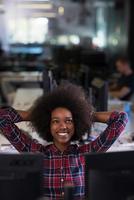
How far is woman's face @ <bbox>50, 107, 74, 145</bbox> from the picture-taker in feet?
7.06

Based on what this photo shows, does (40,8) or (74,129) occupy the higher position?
(40,8)

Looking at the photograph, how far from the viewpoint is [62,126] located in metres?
2.15

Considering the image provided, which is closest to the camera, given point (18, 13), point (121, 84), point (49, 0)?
point (121, 84)

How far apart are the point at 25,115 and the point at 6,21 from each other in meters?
6.77

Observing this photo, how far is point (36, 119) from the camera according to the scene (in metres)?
2.29

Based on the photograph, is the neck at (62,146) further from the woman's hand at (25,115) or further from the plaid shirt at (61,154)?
the woman's hand at (25,115)

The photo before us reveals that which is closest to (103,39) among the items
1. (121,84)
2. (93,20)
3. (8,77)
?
(93,20)

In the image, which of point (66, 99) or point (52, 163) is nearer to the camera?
point (52, 163)

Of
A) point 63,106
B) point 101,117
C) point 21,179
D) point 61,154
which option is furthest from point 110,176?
point 101,117

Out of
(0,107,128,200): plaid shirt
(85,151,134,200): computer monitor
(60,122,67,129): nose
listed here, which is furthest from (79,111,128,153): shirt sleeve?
(85,151,134,200): computer monitor

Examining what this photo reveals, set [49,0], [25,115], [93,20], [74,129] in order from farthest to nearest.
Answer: [93,20] < [49,0] < [25,115] < [74,129]

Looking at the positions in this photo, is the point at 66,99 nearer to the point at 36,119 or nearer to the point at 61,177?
the point at 36,119

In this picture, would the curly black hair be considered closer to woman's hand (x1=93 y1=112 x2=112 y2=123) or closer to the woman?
the woman

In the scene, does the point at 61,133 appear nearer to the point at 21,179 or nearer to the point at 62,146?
the point at 62,146
